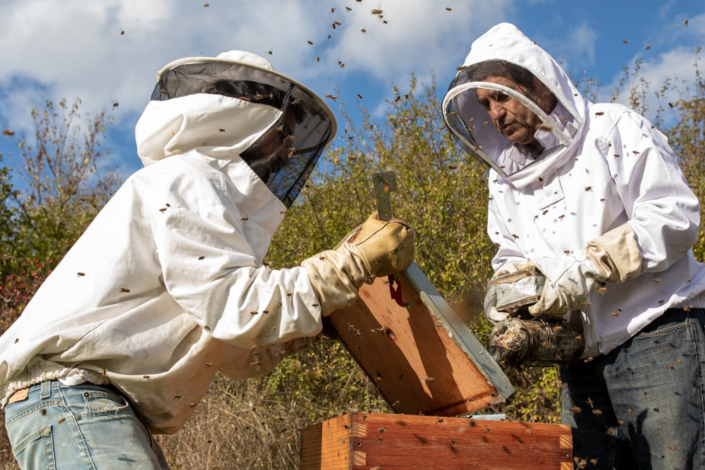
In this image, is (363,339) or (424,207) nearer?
(363,339)

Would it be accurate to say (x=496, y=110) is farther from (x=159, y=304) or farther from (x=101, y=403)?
(x=101, y=403)

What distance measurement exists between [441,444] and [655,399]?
113 cm

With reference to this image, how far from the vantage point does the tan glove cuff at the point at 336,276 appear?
7.40ft

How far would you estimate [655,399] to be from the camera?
2547 millimetres

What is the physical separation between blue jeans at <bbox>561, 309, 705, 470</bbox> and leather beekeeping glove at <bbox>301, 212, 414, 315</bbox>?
1097 millimetres

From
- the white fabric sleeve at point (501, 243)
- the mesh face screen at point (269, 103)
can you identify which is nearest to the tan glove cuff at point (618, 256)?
the white fabric sleeve at point (501, 243)

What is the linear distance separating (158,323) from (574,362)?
2.01 metres

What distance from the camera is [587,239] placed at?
9.18 ft

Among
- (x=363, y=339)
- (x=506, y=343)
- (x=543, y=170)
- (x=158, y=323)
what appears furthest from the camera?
(x=543, y=170)

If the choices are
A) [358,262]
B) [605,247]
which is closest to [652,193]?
[605,247]

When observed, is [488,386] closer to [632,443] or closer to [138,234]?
[632,443]

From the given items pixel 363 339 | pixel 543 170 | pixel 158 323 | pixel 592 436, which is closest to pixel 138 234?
pixel 158 323

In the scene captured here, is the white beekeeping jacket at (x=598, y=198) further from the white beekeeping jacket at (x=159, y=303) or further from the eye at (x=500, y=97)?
the white beekeeping jacket at (x=159, y=303)

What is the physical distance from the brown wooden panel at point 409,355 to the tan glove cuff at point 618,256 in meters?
0.73
